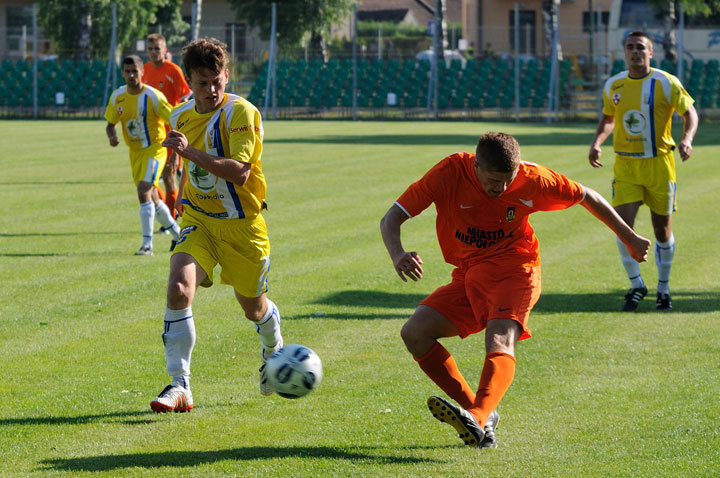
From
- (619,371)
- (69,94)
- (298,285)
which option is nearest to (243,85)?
(69,94)

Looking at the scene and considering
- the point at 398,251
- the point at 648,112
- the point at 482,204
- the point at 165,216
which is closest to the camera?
the point at 398,251

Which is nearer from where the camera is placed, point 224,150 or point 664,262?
point 224,150

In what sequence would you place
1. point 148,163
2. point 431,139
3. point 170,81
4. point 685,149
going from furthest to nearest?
1. point 431,139
2. point 170,81
3. point 148,163
4. point 685,149

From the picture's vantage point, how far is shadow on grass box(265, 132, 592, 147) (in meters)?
27.8

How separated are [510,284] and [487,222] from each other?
0.34m

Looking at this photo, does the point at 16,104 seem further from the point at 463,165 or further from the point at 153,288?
the point at 463,165

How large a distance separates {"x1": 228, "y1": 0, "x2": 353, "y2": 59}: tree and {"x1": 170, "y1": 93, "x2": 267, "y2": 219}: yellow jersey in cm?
4409

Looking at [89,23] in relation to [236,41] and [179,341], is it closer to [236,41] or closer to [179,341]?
[236,41]

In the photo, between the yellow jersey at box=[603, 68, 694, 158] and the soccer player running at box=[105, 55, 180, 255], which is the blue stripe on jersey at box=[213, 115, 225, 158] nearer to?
the yellow jersey at box=[603, 68, 694, 158]

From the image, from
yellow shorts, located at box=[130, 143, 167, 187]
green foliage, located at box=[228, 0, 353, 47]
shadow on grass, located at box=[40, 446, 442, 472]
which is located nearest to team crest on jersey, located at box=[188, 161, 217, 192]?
shadow on grass, located at box=[40, 446, 442, 472]

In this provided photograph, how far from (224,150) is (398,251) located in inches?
59.5

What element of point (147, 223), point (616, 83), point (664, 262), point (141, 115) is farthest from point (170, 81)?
point (664, 262)

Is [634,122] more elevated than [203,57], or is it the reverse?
[203,57]

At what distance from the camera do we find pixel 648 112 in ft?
30.9
